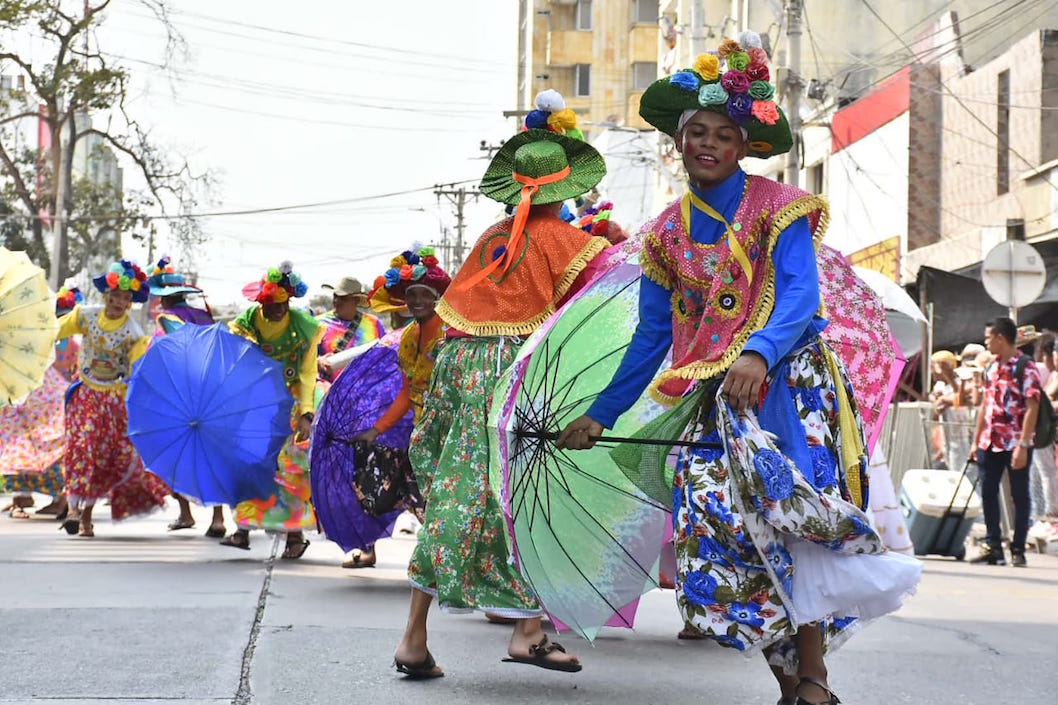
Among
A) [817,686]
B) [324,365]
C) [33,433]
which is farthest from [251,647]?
[33,433]

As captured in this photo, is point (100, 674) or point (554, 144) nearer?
point (100, 674)

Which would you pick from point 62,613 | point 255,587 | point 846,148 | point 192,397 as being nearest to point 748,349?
point 62,613

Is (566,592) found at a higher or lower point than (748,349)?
→ lower

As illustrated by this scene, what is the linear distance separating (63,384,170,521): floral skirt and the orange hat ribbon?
649 centimetres

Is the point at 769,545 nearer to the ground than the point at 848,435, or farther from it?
nearer to the ground

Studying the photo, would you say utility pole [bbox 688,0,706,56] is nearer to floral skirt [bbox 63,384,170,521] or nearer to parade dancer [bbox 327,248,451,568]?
floral skirt [bbox 63,384,170,521]

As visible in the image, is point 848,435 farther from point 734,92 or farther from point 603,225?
point 603,225

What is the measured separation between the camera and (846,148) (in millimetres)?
29188

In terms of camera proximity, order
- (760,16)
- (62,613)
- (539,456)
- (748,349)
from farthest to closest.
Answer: (760,16), (62,613), (539,456), (748,349)

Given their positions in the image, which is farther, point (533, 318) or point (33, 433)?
point (33, 433)

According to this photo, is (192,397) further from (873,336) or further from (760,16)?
(760,16)

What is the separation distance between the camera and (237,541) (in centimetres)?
1125

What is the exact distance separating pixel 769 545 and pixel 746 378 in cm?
47

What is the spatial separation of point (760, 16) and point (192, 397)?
27962 millimetres
